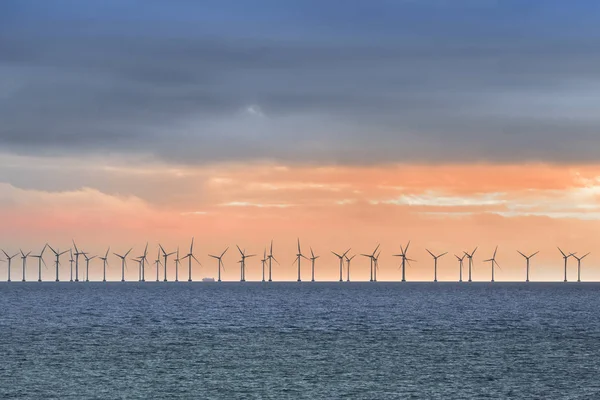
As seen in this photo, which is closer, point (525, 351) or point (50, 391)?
point (50, 391)

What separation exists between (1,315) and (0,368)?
95.5 metres

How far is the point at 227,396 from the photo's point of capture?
78.1m

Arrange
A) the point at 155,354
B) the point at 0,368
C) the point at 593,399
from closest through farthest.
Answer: the point at 593,399, the point at 0,368, the point at 155,354

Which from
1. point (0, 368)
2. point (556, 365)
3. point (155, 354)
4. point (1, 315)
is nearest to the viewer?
point (0, 368)

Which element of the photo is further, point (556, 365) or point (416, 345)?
point (416, 345)

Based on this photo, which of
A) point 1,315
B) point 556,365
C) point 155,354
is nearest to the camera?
point 556,365

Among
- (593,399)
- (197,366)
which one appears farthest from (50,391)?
(593,399)

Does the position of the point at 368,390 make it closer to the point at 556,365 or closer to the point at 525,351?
the point at 556,365

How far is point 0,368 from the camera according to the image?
93.5m

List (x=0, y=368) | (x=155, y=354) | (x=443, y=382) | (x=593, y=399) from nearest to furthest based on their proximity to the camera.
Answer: (x=593, y=399), (x=443, y=382), (x=0, y=368), (x=155, y=354)

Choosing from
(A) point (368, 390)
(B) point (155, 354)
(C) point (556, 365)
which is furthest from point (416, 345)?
(A) point (368, 390)

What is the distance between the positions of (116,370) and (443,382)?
3144cm

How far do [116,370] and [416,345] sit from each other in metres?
43.2

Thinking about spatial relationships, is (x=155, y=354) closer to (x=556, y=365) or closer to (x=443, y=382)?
(x=443, y=382)
